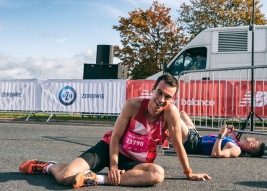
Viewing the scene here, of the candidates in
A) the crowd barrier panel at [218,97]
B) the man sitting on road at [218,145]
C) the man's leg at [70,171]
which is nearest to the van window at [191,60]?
the crowd barrier panel at [218,97]

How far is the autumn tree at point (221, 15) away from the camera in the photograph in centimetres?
2864

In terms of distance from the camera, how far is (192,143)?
679 cm

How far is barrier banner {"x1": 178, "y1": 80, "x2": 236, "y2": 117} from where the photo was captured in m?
9.83

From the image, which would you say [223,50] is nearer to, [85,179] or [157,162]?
[157,162]

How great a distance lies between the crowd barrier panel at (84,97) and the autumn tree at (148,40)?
13.2 m

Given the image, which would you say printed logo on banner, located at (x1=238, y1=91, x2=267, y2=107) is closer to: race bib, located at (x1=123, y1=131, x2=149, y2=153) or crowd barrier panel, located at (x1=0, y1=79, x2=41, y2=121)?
race bib, located at (x1=123, y1=131, x2=149, y2=153)

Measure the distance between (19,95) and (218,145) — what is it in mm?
10930

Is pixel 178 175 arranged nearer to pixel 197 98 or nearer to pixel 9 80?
pixel 197 98

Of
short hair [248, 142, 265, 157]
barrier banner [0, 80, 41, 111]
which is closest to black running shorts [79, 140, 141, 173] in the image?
short hair [248, 142, 265, 157]

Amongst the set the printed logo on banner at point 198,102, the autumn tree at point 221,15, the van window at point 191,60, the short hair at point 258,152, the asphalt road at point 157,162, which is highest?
the autumn tree at point 221,15

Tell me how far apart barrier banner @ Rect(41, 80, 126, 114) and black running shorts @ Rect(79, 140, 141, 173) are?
10.2m

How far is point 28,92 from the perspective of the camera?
51.1 ft

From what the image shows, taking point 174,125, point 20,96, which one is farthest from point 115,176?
point 20,96

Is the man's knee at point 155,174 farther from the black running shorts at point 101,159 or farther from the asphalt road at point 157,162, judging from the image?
the black running shorts at point 101,159
